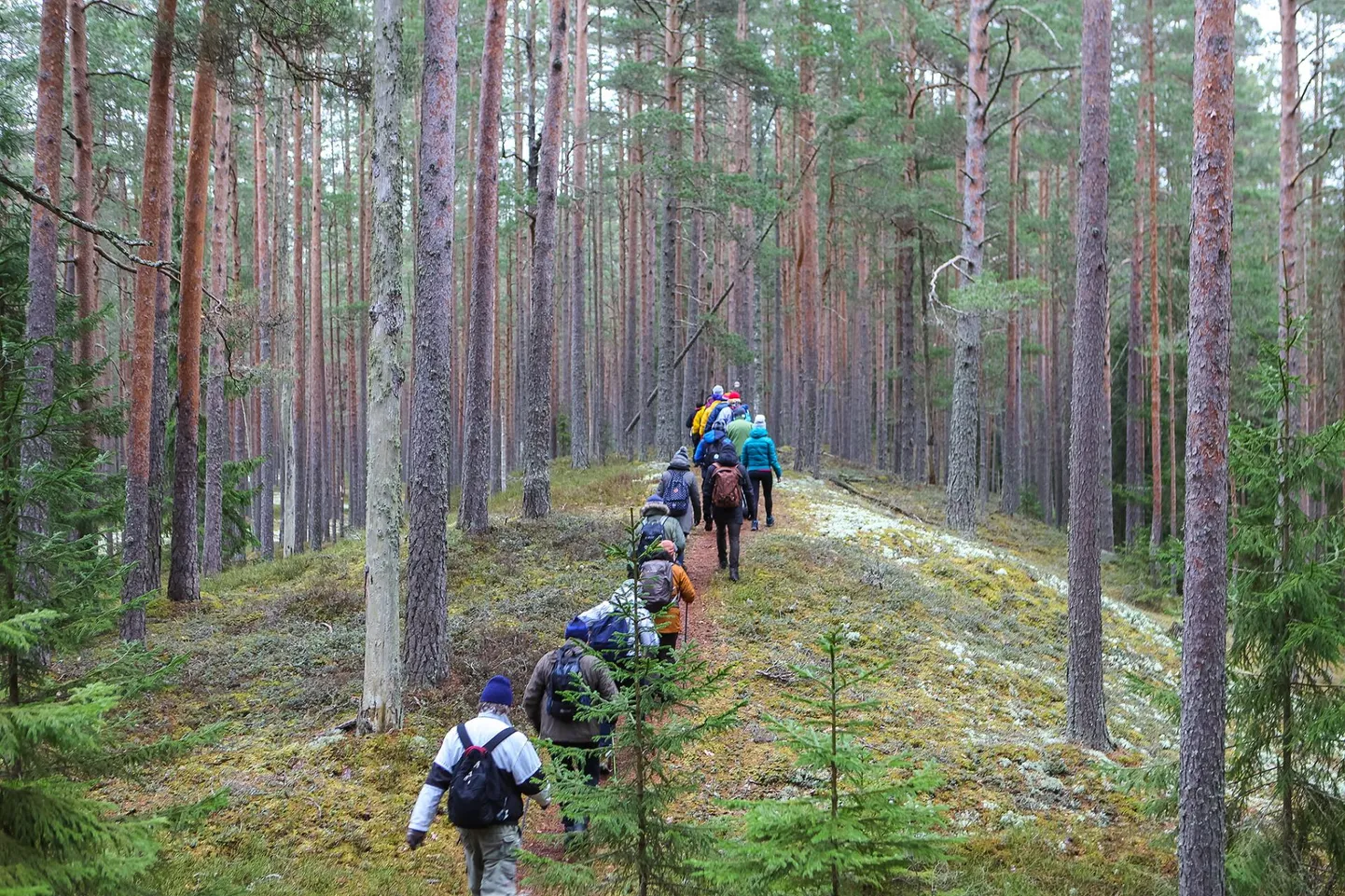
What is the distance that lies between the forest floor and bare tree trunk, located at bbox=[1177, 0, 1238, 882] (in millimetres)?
601

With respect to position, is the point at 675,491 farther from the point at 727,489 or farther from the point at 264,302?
the point at 264,302

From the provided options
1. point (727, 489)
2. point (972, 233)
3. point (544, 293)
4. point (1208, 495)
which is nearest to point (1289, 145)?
point (972, 233)

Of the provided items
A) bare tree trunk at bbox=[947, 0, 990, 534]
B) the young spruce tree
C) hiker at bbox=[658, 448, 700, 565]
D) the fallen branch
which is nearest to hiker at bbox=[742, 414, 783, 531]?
hiker at bbox=[658, 448, 700, 565]

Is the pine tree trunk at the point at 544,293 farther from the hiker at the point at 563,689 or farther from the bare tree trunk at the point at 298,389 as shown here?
the bare tree trunk at the point at 298,389

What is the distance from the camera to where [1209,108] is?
6480 mm

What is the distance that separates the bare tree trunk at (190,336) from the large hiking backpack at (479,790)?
396 inches

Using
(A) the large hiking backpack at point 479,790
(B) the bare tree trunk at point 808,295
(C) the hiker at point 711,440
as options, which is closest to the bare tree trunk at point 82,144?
(C) the hiker at point 711,440

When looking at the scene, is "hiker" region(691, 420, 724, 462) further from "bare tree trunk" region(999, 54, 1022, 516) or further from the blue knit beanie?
"bare tree trunk" region(999, 54, 1022, 516)

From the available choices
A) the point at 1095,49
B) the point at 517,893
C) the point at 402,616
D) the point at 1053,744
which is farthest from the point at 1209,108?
the point at 402,616

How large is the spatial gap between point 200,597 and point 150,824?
527 inches

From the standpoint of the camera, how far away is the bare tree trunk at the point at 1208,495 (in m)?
6.30

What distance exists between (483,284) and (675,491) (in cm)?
570

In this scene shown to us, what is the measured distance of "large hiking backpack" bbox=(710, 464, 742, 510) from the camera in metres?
12.5

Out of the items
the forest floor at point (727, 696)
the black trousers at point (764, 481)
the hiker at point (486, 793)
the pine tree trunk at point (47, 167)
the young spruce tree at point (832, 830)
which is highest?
the pine tree trunk at point (47, 167)
